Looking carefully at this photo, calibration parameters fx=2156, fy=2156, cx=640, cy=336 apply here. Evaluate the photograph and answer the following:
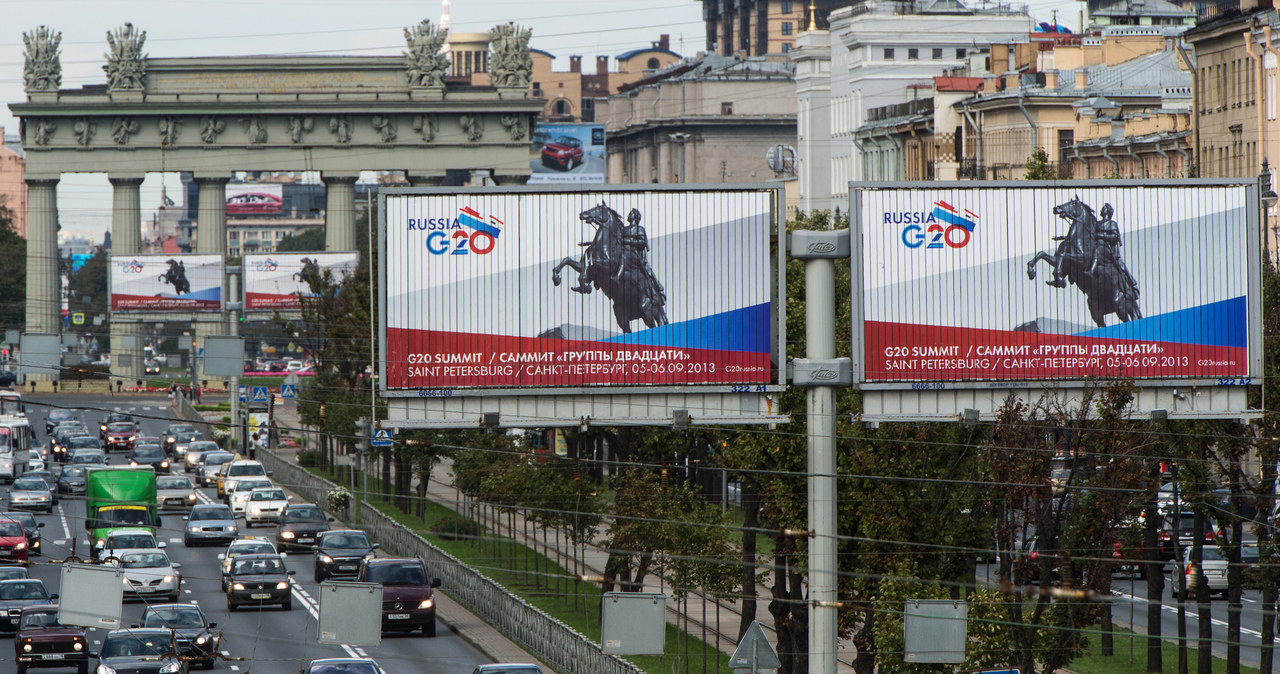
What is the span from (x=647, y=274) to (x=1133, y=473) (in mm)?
11102

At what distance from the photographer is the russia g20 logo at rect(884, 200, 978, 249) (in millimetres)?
25859

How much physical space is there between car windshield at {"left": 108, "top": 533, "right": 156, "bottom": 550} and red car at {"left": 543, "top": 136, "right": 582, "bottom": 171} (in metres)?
132

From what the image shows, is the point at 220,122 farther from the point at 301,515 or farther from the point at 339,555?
the point at 339,555

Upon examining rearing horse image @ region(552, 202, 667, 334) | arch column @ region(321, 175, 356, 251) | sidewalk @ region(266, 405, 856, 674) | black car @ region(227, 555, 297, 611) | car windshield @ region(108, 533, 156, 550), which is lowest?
→ sidewalk @ region(266, 405, 856, 674)

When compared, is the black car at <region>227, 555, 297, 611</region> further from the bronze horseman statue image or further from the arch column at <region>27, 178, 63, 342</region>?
the arch column at <region>27, 178, 63, 342</region>

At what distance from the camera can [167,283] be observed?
115750 mm

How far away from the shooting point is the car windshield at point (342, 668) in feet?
122

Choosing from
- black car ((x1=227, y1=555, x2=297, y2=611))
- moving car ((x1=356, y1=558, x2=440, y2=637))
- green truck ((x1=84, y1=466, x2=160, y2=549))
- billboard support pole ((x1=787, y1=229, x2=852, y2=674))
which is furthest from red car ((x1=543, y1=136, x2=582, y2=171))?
billboard support pole ((x1=787, y1=229, x2=852, y2=674))

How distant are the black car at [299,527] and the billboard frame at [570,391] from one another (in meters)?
42.2

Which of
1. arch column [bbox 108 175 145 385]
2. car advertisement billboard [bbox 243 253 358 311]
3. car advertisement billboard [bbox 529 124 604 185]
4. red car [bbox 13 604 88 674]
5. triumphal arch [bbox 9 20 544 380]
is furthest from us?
car advertisement billboard [bbox 529 124 604 185]

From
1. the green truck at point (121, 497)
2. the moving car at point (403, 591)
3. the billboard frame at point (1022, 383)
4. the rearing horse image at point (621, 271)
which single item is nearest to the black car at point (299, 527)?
the green truck at point (121, 497)

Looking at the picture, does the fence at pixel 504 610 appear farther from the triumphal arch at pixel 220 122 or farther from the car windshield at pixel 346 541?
the triumphal arch at pixel 220 122

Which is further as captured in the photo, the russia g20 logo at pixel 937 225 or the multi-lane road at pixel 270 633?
the multi-lane road at pixel 270 633

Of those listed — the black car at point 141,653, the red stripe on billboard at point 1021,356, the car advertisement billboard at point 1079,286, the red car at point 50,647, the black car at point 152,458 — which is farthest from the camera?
the black car at point 152,458
